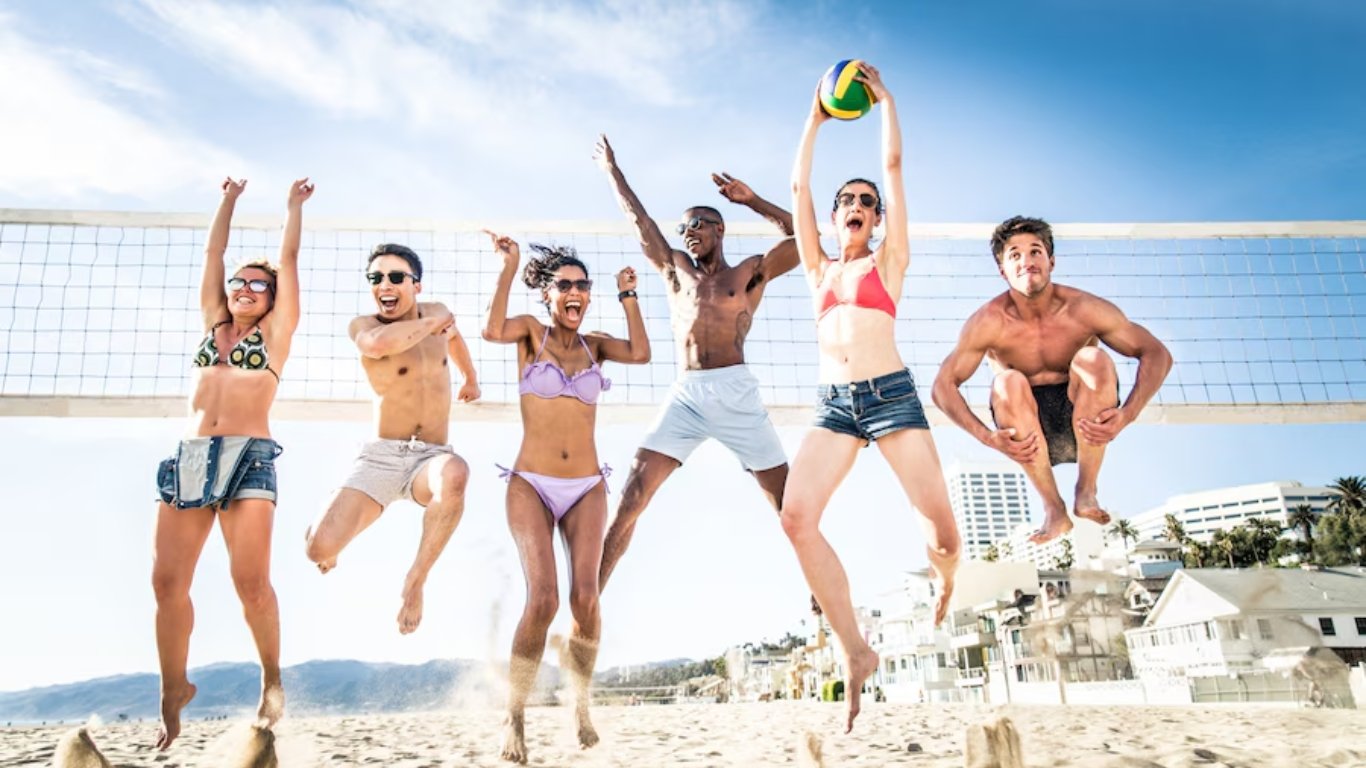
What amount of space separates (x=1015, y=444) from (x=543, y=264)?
2750mm

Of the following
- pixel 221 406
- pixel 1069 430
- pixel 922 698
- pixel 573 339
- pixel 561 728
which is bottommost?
pixel 922 698

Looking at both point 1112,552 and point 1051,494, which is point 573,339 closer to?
point 1051,494

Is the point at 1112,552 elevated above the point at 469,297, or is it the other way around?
the point at 469,297

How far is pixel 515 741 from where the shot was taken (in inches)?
155

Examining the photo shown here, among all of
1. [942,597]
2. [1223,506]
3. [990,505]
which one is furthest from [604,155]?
[990,505]

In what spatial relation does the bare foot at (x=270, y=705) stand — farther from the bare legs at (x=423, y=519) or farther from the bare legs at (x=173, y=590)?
the bare legs at (x=423, y=519)

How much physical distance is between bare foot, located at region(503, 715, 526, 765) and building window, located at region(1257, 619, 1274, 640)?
3.90 metres

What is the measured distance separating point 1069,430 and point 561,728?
11.6ft

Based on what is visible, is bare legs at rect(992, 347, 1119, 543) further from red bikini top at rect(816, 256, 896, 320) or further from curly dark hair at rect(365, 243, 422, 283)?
curly dark hair at rect(365, 243, 422, 283)

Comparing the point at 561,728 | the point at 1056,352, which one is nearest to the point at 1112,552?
the point at 1056,352

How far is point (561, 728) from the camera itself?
18.2ft

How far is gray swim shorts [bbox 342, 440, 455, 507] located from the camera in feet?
14.3

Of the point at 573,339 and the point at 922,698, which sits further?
the point at 922,698

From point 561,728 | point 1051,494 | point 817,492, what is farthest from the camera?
point 561,728
